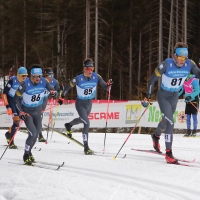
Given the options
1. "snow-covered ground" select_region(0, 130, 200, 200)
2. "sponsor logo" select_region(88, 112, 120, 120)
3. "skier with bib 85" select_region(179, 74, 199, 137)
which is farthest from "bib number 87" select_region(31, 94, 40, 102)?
"sponsor logo" select_region(88, 112, 120, 120)

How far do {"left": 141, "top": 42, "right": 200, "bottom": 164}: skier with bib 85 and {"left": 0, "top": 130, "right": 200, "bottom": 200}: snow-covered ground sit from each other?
597mm

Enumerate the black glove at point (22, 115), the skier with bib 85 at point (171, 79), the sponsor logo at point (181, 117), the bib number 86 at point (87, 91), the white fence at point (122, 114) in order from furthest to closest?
the white fence at point (122, 114)
the sponsor logo at point (181, 117)
the bib number 86 at point (87, 91)
the black glove at point (22, 115)
the skier with bib 85 at point (171, 79)

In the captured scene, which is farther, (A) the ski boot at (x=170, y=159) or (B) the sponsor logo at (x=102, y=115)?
(B) the sponsor logo at (x=102, y=115)

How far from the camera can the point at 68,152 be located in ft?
29.3

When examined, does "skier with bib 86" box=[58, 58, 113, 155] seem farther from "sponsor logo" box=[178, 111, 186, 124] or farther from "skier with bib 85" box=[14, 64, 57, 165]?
"sponsor logo" box=[178, 111, 186, 124]

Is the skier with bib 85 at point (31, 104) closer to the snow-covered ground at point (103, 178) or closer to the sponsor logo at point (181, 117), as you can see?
the snow-covered ground at point (103, 178)

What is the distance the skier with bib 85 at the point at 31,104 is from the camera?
7250 mm

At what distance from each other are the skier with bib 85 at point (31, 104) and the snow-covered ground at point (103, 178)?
1.58 ft

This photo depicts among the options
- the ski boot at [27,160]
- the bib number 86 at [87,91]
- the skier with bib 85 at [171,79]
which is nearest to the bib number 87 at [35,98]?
the ski boot at [27,160]

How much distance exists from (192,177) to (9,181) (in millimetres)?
2737

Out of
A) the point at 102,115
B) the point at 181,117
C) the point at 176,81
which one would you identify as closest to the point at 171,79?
the point at 176,81

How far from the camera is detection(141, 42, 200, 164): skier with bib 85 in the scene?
664 cm

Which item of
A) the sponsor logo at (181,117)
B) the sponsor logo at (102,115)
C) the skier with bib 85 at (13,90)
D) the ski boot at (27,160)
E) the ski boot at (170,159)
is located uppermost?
the skier with bib 85 at (13,90)

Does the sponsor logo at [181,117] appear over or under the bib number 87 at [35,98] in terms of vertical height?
under
